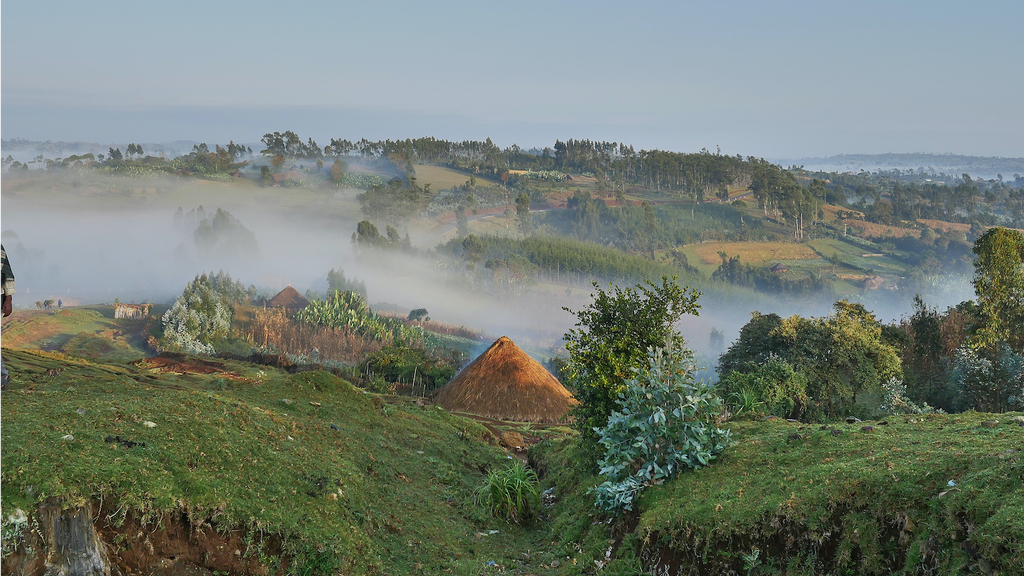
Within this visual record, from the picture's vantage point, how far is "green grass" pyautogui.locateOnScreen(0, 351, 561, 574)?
980cm

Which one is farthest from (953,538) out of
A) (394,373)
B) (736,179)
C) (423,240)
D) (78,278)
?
(736,179)

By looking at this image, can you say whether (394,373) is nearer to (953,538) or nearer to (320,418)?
(320,418)

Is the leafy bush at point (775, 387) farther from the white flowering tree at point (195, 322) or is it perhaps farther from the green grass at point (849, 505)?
the white flowering tree at point (195, 322)

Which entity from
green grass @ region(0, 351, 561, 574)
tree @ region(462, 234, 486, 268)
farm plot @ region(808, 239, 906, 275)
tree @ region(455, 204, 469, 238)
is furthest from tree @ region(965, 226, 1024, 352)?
tree @ region(455, 204, 469, 238)

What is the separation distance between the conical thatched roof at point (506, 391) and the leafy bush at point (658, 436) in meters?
28.3

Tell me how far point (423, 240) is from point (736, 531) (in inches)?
6593

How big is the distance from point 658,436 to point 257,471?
722 cm

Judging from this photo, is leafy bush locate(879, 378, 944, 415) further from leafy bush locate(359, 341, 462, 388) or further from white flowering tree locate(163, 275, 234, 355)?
white flowering tree locate(163, 275, 234, 355)

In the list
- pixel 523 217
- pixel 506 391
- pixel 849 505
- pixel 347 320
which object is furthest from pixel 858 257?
pixel 849 505

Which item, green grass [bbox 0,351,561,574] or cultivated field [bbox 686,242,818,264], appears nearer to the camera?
green grass [bbox 0,351,561,574]

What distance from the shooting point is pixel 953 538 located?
817cm

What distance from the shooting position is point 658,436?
1270 cm

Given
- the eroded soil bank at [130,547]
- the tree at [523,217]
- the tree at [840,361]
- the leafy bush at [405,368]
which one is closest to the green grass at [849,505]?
the eroded soil bank at [130,547]

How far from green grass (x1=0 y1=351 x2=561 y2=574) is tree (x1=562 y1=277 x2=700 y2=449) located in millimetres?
3663
